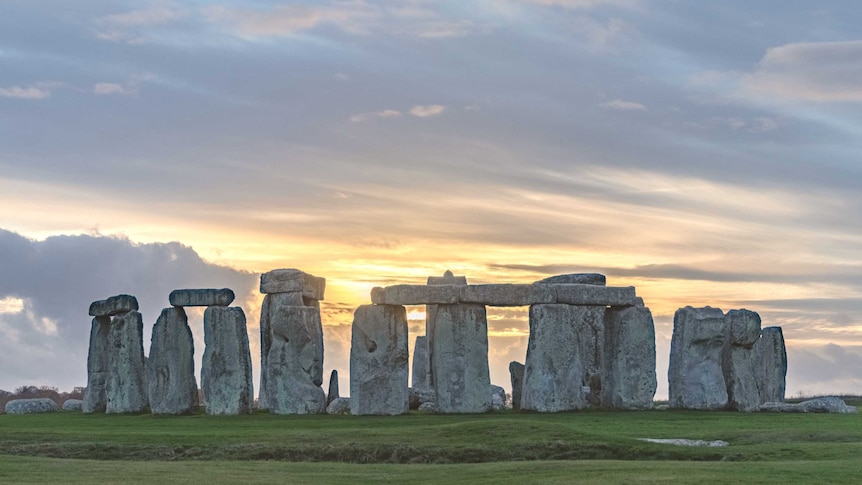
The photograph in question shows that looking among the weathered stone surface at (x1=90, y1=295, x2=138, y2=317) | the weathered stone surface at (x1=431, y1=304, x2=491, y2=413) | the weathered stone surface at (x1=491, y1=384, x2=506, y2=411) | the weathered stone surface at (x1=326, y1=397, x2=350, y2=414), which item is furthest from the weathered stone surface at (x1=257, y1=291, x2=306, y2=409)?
the weathered stone surface at (x1=491, y1=384, x2=506, y2=411)

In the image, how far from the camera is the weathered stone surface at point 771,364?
134 feet

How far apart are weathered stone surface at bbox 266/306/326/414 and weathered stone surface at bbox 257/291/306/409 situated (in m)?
1.30

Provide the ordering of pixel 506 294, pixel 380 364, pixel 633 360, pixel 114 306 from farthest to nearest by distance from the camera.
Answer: pixel 114 306
pixel 633 360
pixel 506 294
pixel 380 364

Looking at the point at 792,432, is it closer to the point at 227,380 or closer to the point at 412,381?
the point at 227,380

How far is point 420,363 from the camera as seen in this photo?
46.4 metres

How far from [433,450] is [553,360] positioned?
9.94 metres

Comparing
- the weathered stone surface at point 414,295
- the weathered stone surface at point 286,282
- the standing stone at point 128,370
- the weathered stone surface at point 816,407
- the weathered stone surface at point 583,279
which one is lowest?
the weathered stone surface at point 816,407

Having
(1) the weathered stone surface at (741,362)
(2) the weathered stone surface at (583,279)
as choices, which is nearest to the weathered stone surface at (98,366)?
(2) the weathered stone surface at (583,279)

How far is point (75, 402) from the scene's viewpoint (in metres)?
43.8

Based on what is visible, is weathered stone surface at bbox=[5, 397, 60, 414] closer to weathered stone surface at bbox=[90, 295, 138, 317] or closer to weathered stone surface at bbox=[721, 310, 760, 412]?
weathered stone surface at bbox=[90, 295, 138, 317]

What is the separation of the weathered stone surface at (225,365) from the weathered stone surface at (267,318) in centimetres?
135

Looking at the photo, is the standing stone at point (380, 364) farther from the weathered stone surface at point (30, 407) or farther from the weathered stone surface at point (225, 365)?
the weathered stone surface at point (30, 407)

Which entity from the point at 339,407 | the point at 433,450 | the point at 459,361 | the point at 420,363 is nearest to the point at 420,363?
the point at 420,363

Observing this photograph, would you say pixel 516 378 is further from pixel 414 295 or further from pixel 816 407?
pixel 816 407
